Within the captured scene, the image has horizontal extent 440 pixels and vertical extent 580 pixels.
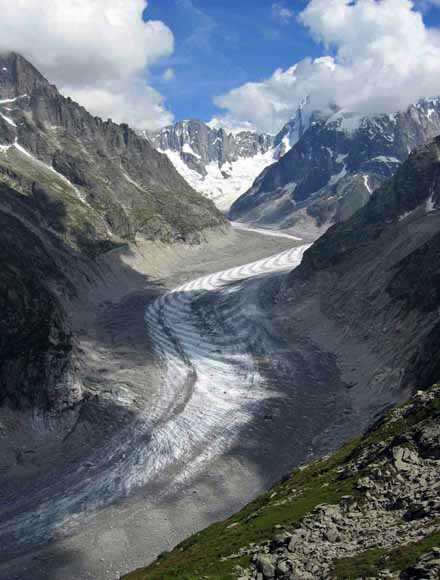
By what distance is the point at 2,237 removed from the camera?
389 feet

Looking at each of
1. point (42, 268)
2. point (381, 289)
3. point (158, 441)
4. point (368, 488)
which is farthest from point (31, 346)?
point (381, 289)

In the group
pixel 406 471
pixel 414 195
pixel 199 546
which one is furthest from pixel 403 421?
pixel 414 195

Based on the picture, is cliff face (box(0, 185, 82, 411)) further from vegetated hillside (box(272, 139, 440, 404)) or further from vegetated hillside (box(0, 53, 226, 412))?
vegetated hillside (box(272, 139, 440, 404))

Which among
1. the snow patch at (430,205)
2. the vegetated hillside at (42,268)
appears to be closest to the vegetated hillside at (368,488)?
the snow patch at (430,205)

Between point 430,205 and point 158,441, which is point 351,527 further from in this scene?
point 430,205

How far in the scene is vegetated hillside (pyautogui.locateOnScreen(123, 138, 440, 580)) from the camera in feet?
87.3

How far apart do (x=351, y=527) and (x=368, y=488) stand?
3.00 meters

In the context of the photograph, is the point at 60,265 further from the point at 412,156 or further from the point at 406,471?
Answer: the point at 406,471

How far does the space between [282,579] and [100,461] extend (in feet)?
137

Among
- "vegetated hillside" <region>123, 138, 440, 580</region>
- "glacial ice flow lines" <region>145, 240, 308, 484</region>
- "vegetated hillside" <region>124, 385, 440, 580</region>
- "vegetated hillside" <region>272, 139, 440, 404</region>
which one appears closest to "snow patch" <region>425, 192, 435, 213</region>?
"vegetated hillside" <region>272, 139, 440, 404</region>

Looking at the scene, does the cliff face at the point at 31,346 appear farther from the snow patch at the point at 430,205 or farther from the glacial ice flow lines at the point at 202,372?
the snow patch at the point at 430,205

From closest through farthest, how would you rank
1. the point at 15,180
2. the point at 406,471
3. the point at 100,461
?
the point at 406,471 < the point at 100,461 < the point at 15,180

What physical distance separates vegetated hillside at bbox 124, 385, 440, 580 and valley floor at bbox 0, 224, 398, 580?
1250 cm

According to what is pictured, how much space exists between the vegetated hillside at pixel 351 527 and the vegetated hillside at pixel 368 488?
60mm
